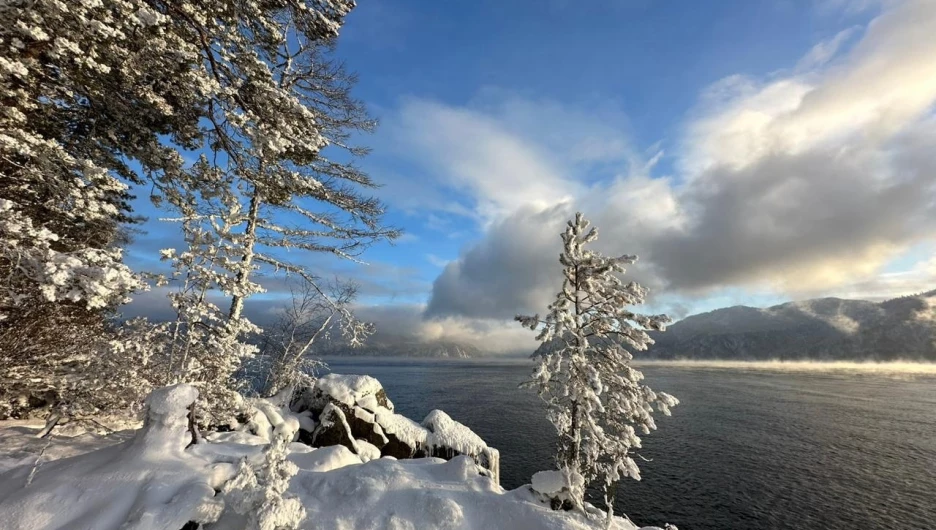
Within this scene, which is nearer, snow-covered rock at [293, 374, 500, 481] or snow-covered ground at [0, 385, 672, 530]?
snow-covered ground at [0, 385, 672, 530]

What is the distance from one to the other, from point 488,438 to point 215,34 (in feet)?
105

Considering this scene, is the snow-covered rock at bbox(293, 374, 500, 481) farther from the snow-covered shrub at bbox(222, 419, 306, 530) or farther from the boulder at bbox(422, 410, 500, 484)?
the snow-covered shrub at bbox(222, 419, 306, 530)

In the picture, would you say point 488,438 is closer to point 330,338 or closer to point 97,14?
point 330,338

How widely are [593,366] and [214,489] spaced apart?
865 cm

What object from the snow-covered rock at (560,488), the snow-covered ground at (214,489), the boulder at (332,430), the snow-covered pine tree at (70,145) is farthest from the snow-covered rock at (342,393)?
the snow-covered rock at (560,488)

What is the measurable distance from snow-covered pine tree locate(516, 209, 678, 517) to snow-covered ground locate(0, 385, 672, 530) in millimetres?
1702

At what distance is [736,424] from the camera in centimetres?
4103

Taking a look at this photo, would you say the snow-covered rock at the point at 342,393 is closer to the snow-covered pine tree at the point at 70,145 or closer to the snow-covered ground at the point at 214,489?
the snow-covered ground at the point at 214,489

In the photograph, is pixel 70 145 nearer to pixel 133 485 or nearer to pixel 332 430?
pixel 133 485

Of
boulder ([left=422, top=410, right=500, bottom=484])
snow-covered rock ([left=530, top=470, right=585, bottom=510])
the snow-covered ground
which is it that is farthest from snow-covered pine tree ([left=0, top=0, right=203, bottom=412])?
boulder ([left=422, top=410, right=500, bottom=484])

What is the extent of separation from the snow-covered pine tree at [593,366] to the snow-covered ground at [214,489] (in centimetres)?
170

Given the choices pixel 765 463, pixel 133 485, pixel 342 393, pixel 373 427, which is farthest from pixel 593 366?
pixel 765 463

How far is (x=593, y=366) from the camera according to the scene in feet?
34.6

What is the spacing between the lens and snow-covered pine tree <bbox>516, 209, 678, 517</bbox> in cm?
1029
